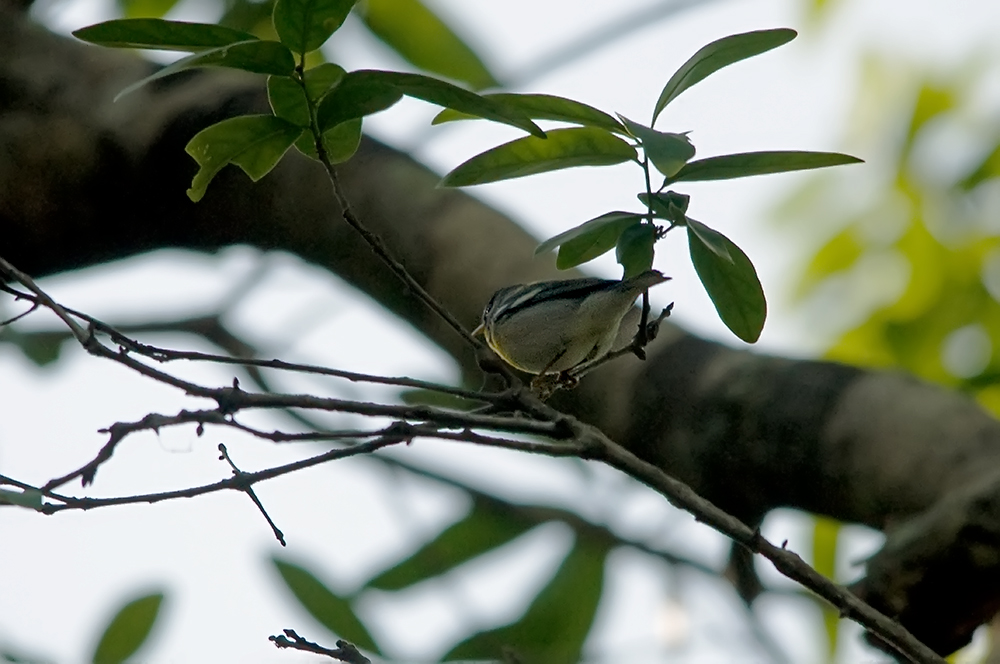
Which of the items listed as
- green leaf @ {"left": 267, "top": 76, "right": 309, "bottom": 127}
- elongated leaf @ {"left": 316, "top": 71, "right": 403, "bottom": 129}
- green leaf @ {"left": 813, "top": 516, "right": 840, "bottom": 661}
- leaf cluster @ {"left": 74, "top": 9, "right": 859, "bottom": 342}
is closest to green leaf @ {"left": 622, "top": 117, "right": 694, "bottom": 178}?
leaf cluster @ {"left": 74, "top": 9, "right": 859, "bottom": 342}

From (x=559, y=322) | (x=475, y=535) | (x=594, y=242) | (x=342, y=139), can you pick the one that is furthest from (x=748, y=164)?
(x=475, y=535)

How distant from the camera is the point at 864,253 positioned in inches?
137

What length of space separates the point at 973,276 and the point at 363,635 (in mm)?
2219

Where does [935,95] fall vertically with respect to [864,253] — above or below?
above

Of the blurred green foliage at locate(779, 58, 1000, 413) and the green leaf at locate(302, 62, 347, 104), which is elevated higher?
the blurred green foliage at locate(779, 58, 1000, 413)

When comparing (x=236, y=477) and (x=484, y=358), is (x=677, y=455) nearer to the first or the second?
(x=484, y=358)

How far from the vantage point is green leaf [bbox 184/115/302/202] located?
1261 mm

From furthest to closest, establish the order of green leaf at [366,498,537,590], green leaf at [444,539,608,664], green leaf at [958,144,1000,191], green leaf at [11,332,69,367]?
green leaf at [958,144,1000,191], green leaf at [11,332,69,367], green leaf at [366,498,537,590], green leaf at [444,539,608,664]

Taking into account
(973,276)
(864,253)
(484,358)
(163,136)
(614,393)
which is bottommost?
(484,358)

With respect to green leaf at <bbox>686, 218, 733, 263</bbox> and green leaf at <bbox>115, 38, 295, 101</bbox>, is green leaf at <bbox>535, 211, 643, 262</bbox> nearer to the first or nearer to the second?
green leaf at <bbox>686, 218, 733, 263</bbox>

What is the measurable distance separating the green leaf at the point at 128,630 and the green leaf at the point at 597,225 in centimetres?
129

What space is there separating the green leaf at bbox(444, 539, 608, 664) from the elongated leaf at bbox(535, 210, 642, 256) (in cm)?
115

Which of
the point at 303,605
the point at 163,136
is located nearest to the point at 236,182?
the point at 163,136

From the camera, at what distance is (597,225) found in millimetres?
1283
